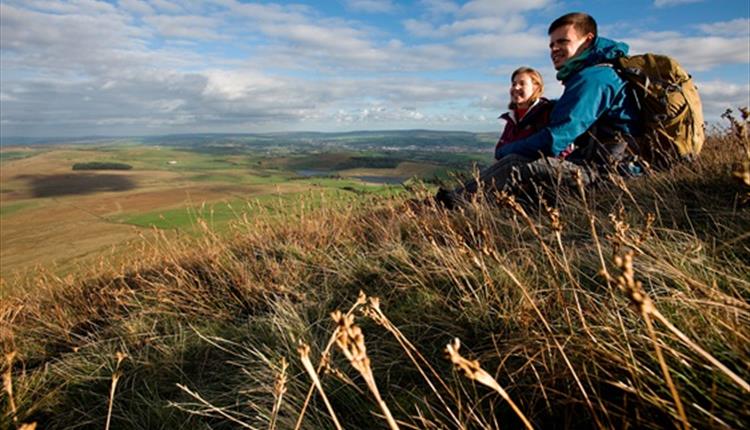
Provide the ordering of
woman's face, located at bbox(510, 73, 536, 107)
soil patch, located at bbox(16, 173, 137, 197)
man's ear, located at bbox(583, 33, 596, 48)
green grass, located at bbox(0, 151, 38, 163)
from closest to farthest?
man's ear, located at bbox(583, 33, 596, 48), woman's face, located at bbox(510, 73, 536, 107), soil patch, located at bbox(16, 173, 137, 197), green grass, located at bbox(0, 151, 38, 163)

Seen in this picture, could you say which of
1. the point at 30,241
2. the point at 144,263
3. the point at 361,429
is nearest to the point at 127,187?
the point at 30,241

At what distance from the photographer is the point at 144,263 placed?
524 centimetres

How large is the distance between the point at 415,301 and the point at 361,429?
1.02 meters

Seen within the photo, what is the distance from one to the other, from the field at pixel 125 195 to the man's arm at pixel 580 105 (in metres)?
3.21

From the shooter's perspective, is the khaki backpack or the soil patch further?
the soil patch

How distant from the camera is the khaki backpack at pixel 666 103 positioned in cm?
369

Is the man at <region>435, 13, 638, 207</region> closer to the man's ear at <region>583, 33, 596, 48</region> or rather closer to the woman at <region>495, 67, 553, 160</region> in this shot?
the man's ear at <region>583, 33, 596, 48</region>

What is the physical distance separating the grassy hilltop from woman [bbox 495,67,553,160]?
1170mm

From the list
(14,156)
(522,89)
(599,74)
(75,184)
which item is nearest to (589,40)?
(599,74)

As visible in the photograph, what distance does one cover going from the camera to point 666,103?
3736mm

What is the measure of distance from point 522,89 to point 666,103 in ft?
5.14

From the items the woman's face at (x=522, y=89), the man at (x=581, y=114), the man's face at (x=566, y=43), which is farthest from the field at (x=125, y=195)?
the man's face at (x=566, y=43)

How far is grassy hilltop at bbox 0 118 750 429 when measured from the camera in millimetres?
1191

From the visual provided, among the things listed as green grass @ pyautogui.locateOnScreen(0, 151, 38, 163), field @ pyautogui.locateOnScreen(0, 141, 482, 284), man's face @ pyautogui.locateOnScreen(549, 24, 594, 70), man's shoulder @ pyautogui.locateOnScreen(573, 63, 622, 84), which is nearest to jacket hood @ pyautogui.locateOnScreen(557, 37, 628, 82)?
man's face @ pyautogui.locateOnScreen(549, 24, 594, 70)
